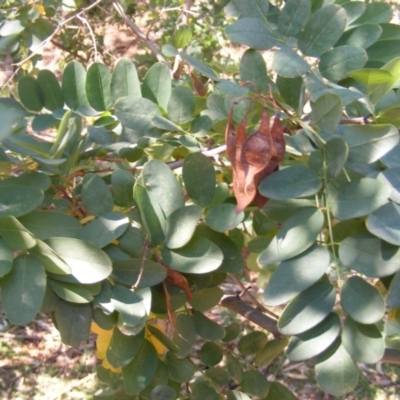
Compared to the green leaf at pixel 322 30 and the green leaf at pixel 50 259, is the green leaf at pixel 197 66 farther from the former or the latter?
the green leaf at pixel 50 259

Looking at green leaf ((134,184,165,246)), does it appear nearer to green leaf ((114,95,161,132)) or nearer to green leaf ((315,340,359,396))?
green leaf ((114,95,161,132))

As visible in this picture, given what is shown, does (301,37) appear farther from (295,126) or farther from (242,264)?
(242,264)

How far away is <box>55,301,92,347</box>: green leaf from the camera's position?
0.67m

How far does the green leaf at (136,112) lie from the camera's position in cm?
72

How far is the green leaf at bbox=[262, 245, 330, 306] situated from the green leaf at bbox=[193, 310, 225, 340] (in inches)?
10.2

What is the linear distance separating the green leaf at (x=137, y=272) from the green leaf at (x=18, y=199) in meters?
0.12

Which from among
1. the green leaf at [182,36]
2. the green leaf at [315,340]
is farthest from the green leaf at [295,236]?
the green leaf at [182,36]

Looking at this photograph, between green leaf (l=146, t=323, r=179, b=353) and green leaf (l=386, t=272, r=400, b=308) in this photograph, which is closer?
green leaf (l=386, t=272, r=400, b=308)

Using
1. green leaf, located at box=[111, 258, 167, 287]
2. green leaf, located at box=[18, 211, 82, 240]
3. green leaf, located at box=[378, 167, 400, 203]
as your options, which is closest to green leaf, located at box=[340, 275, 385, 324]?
green leaf, located at box=[378, 167, 400, 203]

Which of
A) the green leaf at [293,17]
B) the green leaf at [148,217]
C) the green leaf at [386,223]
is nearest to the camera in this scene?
the green leaf at [386,223]

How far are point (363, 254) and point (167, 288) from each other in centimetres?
25

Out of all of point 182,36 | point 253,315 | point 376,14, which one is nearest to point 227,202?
point 253,315

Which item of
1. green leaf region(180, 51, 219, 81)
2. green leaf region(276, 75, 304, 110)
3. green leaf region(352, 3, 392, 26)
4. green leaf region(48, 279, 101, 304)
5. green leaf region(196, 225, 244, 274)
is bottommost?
green leaf region(196, 225, 244, 274)

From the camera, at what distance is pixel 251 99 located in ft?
2.19
